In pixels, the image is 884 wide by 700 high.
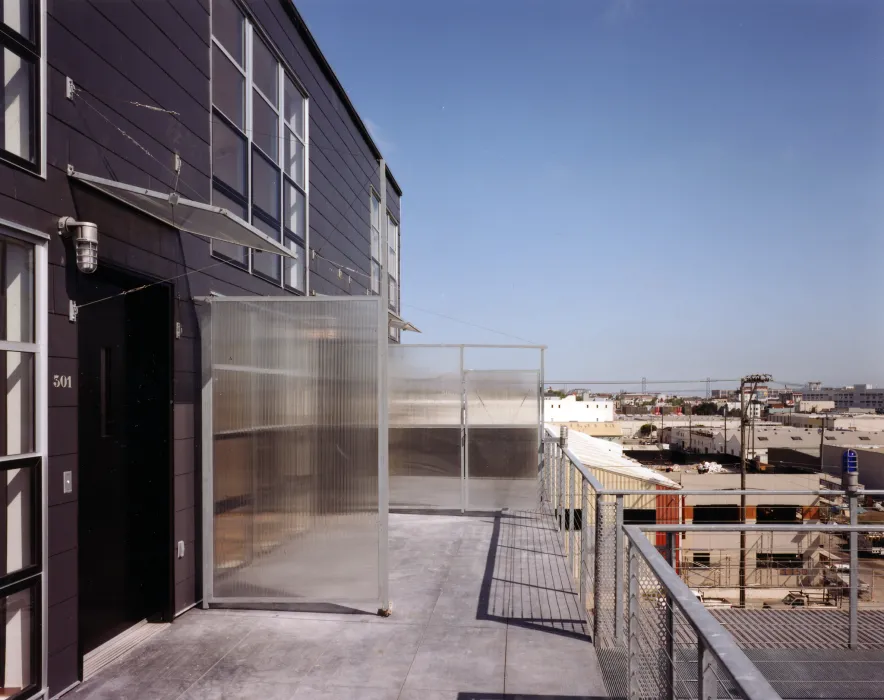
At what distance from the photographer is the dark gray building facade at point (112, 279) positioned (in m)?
A: 2.89

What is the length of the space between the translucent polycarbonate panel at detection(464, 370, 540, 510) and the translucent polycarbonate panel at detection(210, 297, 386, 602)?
3.86m

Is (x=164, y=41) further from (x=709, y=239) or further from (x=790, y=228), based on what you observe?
(x=790, y=228)

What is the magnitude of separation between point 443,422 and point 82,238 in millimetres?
5533

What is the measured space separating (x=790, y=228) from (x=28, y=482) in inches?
849

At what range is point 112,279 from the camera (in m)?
3.74

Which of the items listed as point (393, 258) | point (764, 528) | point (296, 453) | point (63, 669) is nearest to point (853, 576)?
point (764, 528)

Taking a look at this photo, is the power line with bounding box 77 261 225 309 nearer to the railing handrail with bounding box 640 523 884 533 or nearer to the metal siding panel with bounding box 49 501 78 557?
the metal siding panel with bounding box 49 501 78 557

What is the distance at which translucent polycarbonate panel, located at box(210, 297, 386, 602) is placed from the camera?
14.2ft

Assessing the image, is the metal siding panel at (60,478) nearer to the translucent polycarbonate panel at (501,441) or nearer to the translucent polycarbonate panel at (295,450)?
the translucent polycarbonate panel at (295,450)

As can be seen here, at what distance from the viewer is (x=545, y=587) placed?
4.97m

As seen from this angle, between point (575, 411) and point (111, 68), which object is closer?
point (111, 68)

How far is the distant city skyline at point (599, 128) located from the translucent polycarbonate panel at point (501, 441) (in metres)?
0.71

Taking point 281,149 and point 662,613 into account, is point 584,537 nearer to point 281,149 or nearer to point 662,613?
point 662,613

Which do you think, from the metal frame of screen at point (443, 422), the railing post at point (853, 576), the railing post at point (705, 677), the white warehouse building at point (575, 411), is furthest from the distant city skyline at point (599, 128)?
the white warehouse building at point (575, 411)
